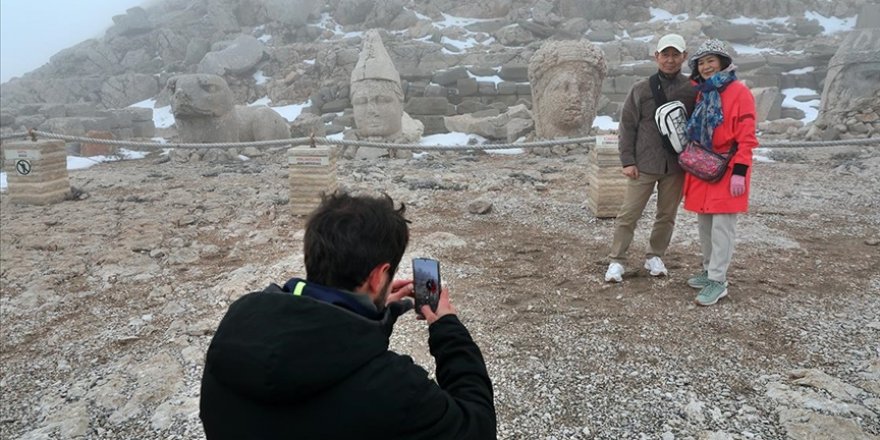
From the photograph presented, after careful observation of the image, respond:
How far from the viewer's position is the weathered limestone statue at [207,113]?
324 inches

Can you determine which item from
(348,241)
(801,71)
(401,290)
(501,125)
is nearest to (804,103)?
(801,71)

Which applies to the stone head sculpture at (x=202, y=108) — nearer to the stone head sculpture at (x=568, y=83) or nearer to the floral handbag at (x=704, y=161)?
the stone head sculpture at (x=568, y=83)

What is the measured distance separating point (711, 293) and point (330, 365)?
2.70m

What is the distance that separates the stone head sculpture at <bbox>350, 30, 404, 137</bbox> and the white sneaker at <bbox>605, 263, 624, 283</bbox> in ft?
19.2

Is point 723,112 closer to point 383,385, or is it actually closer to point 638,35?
point 383,385

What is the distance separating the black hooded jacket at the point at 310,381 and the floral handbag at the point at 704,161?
233 cm

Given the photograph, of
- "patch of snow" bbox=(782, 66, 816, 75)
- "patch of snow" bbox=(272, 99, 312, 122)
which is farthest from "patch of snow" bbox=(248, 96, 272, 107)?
"patch of snow" bbox=(782, 66, 816, 75)

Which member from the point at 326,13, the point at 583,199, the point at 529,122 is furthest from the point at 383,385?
the point at 326,13

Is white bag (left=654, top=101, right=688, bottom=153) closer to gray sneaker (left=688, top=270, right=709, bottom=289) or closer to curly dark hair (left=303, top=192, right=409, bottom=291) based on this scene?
gray sneaker (left=688, top=270, right=709, bottom=289)

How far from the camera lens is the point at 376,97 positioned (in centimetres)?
860

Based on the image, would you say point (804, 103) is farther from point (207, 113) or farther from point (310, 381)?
point (310, 381)

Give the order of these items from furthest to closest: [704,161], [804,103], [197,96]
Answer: [804,103]
[197,96]
[704,161]

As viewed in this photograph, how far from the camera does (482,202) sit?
5.28 metres

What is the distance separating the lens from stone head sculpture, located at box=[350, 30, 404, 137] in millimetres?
8609
